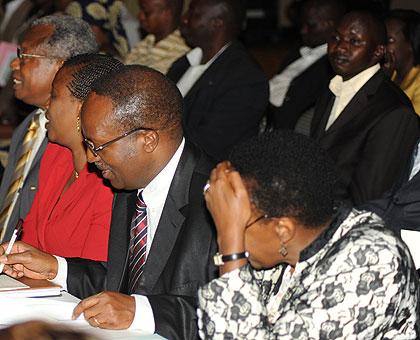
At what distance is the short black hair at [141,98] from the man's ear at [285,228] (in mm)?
673

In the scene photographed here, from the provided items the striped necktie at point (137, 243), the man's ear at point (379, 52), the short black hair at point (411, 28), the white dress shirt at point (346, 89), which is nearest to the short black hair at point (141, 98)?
the striped necktie at point (137, 243)

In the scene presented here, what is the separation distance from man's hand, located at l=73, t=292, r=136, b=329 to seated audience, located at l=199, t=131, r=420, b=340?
26 centimetres

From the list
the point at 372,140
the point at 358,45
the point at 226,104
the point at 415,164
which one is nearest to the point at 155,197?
the point at 415,164

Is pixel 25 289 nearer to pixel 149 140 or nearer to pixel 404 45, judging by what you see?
pixel 149 140

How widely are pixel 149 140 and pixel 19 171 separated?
123cm

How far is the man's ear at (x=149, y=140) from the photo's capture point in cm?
276

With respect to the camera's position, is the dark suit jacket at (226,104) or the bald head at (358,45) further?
the dark suit jacket at (226,104)

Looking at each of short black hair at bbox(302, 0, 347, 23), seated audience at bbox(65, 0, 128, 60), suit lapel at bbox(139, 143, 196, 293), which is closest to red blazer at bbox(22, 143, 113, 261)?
suit lapel at bbox(139, 143, 196, 293)

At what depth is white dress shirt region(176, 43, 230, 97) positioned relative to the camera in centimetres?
523

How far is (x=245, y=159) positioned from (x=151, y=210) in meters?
0.71

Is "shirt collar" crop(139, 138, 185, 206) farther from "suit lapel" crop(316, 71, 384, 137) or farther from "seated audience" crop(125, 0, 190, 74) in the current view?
"seated audience" crop(125, 0, 190, 74)

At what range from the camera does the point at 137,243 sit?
2869 mm

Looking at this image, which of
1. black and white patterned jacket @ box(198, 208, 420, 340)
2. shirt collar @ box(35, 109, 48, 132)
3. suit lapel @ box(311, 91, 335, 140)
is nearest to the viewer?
black and white patterned jacket @ box(198, 208, 420, 340)

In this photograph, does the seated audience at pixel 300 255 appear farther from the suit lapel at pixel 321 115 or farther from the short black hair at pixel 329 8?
the short black hair at pixel 329 8
